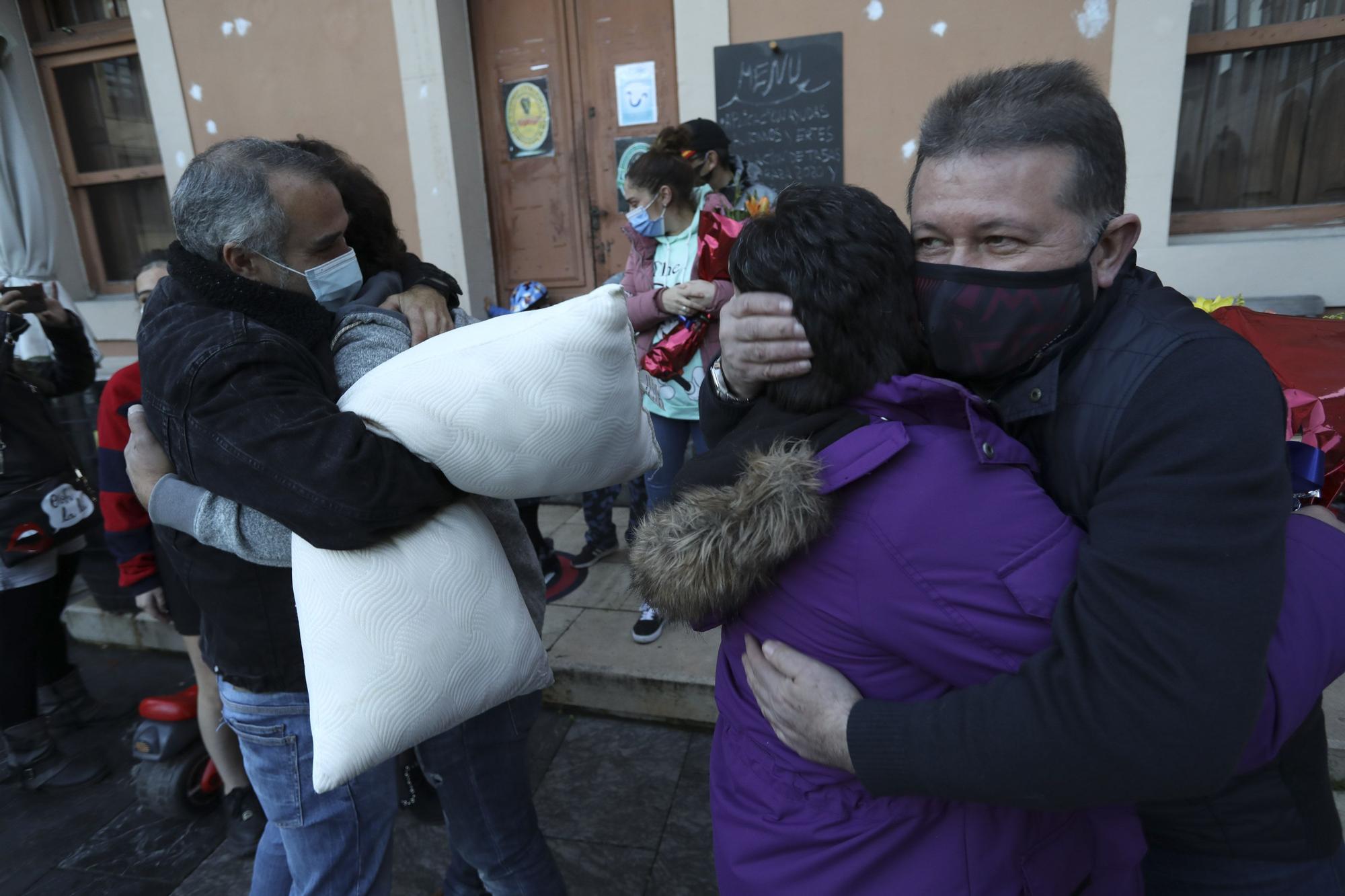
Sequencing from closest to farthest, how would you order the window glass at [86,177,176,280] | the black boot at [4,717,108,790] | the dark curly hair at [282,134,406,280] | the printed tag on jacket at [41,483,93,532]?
the dark curly hair at [282,134,406,280] < the printed tag on jacket at [41,483,93,532] < the black boot at [4,717,108,790] < the window glass at [86,177,176,280]

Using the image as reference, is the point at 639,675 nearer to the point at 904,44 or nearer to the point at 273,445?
the point at 273,445

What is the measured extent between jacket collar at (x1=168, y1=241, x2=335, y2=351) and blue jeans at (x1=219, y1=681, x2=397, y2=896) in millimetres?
742

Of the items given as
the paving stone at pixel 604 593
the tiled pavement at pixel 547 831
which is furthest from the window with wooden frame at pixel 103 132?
the paving stone at pixel 604 593

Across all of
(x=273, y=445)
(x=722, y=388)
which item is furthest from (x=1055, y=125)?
(x=273, y=445)

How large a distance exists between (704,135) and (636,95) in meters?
1.29

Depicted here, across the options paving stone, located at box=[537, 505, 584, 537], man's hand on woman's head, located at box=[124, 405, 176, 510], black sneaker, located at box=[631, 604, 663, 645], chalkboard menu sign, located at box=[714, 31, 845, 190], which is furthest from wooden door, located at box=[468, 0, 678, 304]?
man's hand on woman's head, located at box=[124, 405, 176, 510]

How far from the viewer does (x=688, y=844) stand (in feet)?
8.10

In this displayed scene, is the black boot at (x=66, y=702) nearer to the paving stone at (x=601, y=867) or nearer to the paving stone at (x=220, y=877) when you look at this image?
the paving stone at (x=220, y=877)

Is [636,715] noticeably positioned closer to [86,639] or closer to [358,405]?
[358,405]

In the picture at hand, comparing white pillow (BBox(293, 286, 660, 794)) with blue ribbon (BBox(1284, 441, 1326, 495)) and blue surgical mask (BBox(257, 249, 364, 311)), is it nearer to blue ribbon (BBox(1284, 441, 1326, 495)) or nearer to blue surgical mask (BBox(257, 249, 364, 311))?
blue surgical mask (BBox(257, 249, 364, 311))

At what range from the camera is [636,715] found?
3.10 m

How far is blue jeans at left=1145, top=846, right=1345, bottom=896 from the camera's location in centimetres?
103

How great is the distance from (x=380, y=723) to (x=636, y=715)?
203cm

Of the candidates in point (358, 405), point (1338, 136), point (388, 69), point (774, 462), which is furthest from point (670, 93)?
point (774, 462)
